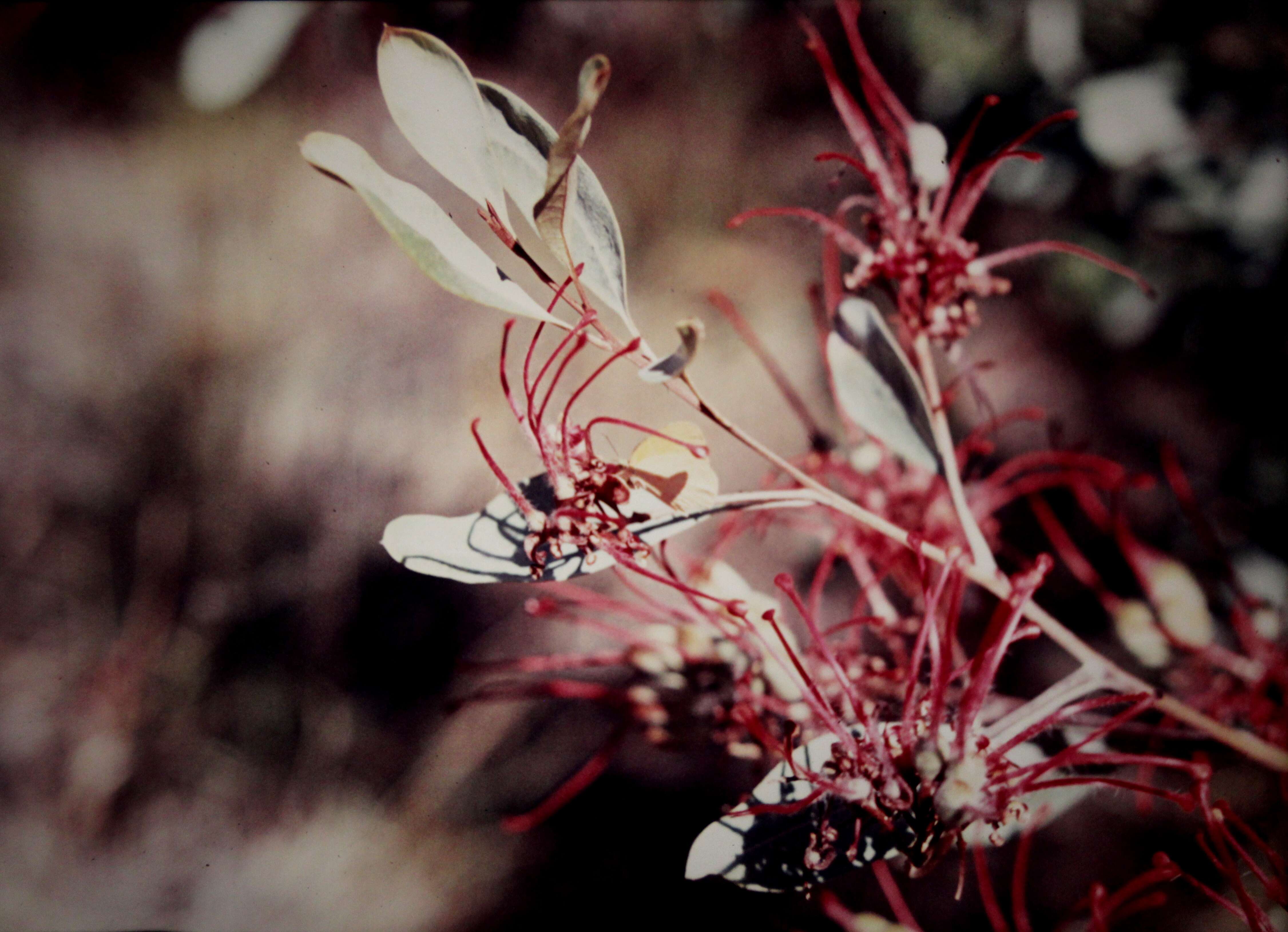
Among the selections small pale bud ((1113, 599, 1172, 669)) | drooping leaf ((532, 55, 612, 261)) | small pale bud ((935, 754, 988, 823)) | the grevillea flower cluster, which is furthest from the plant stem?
small pale bud ((1113, 599, 1172, 669))

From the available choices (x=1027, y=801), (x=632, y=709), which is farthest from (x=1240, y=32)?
(x=632, y=709)

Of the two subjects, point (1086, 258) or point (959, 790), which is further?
point (1086, 258)

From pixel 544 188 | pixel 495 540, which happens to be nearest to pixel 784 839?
pixel 495 540

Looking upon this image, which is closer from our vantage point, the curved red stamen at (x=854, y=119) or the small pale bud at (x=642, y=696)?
the curved red stamen at (x=854, y=119)

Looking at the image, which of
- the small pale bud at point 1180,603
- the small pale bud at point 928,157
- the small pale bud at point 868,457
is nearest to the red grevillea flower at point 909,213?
the small pale bud at point 928,157

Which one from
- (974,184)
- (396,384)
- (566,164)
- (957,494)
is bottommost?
(957,494)

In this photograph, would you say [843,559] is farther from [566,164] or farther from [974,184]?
[566,164]

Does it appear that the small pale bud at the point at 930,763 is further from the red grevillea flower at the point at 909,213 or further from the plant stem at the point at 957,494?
the red grevillea flower at the point at 909,213
